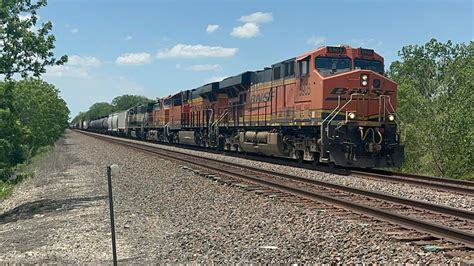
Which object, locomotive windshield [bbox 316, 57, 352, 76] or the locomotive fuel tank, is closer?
locomotive windshield [bbox 316, 57, 352, 76]

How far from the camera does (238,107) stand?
23812 mm

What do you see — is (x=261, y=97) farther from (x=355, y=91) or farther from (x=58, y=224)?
(x=58, y=224)

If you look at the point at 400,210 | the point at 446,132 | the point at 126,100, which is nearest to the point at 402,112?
the point at 446,132

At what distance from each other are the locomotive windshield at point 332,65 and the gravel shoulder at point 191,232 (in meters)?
5.98

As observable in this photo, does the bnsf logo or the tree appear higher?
the tree

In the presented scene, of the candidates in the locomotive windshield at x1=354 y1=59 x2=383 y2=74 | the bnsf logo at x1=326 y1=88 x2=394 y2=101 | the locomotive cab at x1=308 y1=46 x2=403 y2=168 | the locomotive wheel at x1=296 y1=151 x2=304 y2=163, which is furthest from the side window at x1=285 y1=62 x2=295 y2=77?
the locomotive wheel at x1=296 y1=151 x2=304 y2=163

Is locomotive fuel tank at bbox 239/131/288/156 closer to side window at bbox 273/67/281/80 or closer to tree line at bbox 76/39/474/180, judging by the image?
side window at bbox 273/67/281/80

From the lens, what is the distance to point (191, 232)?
734cm

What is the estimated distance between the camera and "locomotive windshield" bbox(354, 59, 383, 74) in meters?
16.2

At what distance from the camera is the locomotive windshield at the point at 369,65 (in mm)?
16172

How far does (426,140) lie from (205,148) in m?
13.7

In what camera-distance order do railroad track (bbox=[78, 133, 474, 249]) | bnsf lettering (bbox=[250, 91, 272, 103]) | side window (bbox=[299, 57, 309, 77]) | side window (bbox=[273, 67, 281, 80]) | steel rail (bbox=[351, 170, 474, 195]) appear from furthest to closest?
1. bnsf lettering (bbox=[250, 91, 272, 103])
2. side window (bbox=[273, 67, 281, 80])
3. side window (bbox=[299, 57, 309, 77])
4. steel rail (bbox=[351, 170, 474, 195])
5. railroad track (bbox=[78, 133, 474, 249])

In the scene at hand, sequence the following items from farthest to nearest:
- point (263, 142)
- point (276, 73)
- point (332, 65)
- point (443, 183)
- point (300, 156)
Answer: point (263, 142), point (276, 73), point (300, 156), point (332, 65), point (443, 183)

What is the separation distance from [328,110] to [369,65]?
2.55 meters
